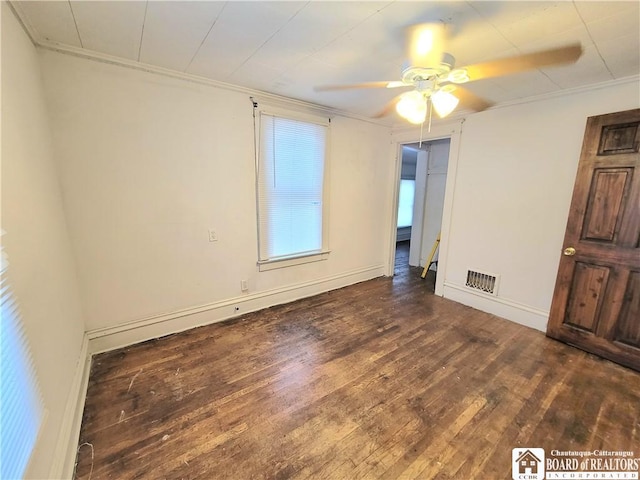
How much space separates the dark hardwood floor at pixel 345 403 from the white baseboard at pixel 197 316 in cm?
9

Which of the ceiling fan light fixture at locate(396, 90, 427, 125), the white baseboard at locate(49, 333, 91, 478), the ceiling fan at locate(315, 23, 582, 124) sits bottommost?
the white baseboard at locate(49, 333, 91, 478)

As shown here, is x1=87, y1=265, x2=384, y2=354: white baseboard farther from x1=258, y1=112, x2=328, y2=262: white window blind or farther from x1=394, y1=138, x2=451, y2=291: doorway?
x1=394, y1=138, x2=451, y2=291: doorway

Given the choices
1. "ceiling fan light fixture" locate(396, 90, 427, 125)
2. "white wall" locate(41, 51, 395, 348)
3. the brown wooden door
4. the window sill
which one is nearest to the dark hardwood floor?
the brown wooden door

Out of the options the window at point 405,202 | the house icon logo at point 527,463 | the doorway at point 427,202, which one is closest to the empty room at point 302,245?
the house icon logo at point 527,463

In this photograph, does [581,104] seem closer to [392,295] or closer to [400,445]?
[392,295]

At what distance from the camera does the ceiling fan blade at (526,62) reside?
1.85 m

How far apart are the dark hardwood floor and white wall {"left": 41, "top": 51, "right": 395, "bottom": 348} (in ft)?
1.24

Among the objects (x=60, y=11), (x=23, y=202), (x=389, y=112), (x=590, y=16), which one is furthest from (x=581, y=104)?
(x=23, y=202)

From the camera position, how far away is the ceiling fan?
5.25 ft

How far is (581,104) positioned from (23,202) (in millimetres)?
4131

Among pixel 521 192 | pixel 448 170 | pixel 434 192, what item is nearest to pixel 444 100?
pixel 521 192

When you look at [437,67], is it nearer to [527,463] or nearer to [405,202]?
[527,463]

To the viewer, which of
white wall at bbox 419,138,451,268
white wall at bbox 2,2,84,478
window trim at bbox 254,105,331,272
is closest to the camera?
white wall at bbox 2,2,84,478

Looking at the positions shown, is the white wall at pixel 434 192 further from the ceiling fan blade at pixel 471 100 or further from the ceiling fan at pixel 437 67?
the ceiling fan at pixel 437 67
